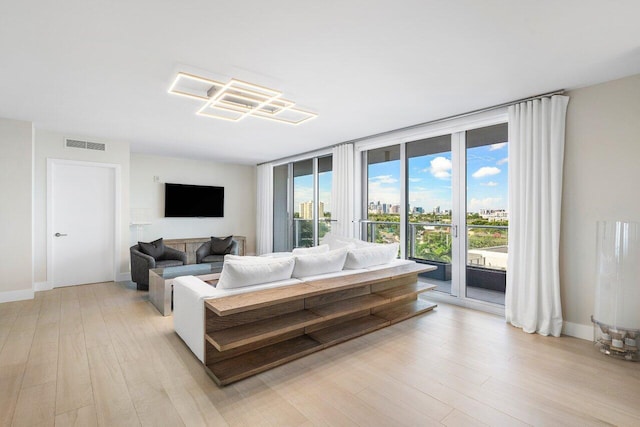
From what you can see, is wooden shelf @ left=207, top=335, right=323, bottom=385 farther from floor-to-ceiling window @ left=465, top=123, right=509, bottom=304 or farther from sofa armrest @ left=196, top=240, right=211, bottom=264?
sofa armrest @ left=196, top=240, right=211, bottom=264

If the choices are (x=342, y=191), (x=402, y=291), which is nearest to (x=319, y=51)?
(x=402, y=291)

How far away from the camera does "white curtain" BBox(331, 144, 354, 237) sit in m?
5.41

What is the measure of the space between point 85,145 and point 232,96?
3603mm

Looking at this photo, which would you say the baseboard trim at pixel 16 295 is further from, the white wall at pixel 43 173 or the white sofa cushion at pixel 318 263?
the white sofa cushion at pixel 318 263

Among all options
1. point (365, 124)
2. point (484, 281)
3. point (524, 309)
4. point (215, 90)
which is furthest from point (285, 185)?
point (524, 309)

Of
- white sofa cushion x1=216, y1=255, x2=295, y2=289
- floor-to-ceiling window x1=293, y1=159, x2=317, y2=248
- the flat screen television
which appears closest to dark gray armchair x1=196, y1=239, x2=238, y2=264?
the flat screen television

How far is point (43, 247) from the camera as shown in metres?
4.88

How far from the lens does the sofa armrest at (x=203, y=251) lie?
250 inches

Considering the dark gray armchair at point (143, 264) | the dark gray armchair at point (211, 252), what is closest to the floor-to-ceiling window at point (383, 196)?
the dark gray armchair at point (211, 252)

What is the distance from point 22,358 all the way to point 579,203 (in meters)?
5.50

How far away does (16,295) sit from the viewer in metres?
4.29

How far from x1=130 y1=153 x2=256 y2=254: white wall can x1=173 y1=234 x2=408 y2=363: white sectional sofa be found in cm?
429

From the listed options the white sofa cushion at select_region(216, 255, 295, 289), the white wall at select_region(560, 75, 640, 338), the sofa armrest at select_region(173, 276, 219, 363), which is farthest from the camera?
the white wall at select_region(560, 75, 640, 338)

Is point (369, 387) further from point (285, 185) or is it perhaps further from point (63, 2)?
point (285, 185)
